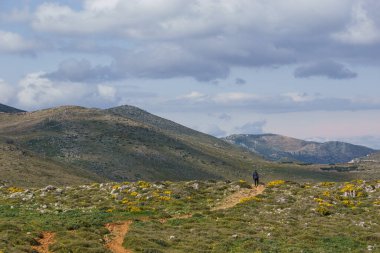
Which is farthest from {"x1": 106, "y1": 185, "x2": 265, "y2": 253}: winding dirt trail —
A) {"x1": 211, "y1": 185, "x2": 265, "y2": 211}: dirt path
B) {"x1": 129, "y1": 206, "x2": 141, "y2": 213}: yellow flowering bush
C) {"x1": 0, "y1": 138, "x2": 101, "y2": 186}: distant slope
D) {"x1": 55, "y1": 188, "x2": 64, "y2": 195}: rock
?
{"x1": 0, "y1": 138, "x2": 101, "y2": 186}: distant slope

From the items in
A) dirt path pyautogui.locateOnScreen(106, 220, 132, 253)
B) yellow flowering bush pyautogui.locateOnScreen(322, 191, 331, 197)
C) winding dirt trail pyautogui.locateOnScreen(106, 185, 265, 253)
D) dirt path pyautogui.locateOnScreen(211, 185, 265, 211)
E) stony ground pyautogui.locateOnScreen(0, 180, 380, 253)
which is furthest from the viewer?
yellow flowering bush pyautogui.locateOnScreen(322, 191, 331, 197)

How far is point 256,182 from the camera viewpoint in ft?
209

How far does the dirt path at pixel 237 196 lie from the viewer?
159 ft

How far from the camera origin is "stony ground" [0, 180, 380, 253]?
31406 millimetres

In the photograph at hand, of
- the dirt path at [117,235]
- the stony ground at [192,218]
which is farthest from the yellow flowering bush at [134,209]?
the dirt path at [117,235]

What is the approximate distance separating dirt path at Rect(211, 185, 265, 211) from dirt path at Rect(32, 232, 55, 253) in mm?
18668

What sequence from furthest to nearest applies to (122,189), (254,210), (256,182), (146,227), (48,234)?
(256,182)
(122,189)
(254,210)
(146,227)
(48,234)

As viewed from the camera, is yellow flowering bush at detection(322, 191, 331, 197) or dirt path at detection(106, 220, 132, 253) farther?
yellow flowering bush at detection(322, 191, 331, 197)

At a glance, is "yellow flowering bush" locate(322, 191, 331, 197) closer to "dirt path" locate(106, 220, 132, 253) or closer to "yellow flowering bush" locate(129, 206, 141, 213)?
"yellow flowering bush" locate(129, 206, 141, 213)

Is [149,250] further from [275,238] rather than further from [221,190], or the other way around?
[221,190]

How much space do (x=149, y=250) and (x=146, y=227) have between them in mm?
7204

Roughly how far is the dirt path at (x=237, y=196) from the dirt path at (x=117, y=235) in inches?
490

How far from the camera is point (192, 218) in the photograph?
40594 mm

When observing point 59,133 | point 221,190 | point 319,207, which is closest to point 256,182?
point 221,190
